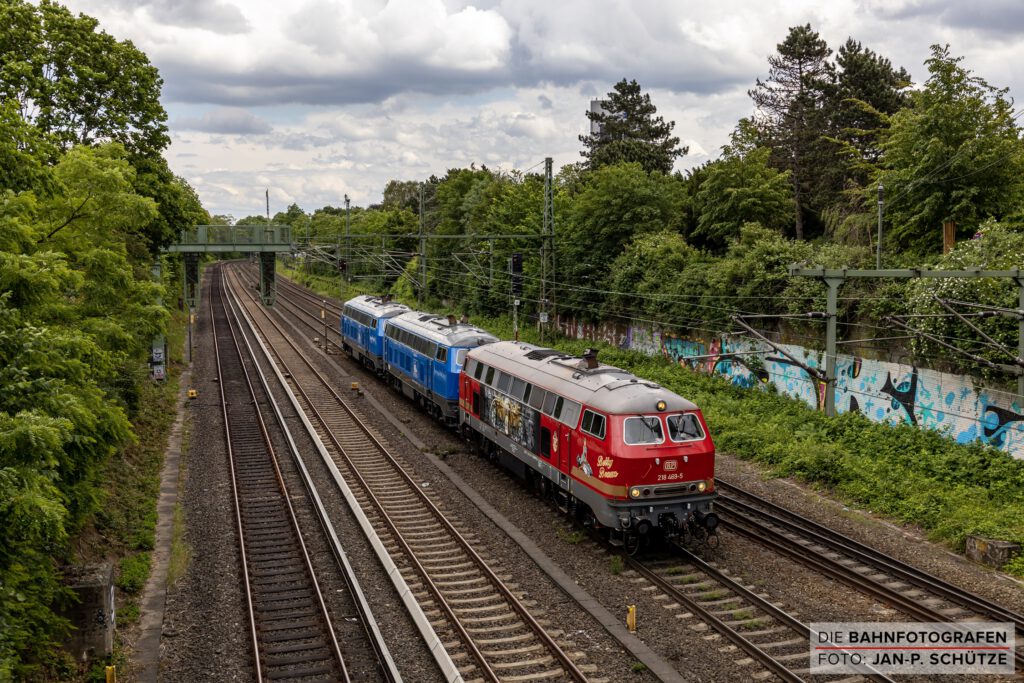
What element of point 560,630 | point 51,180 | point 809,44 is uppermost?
point 809,44

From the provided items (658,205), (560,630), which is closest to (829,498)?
(560,630)

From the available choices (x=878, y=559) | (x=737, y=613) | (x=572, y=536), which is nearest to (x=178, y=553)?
(x=572, y=536)

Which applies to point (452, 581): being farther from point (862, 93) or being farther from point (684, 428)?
point (862, 93)

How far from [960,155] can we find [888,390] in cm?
887

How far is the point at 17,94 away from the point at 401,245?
58.2 metres

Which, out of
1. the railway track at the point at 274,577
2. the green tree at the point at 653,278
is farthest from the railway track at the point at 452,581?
the green tree at the point at 653,278

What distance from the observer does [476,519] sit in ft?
67.6

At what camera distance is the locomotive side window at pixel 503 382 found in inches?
923

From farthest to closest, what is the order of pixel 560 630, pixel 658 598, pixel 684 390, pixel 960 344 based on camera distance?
pixel 684 390, pixel 960 344, pixel 658 598, pixel 560 630

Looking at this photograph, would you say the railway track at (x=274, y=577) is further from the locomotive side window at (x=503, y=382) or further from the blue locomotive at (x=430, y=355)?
the locomotive side window at (x=503, y=382)

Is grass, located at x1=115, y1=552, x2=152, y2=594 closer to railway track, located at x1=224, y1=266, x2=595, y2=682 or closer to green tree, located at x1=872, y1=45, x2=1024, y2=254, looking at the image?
railway track, located at x1=224, y1=266, x2=595, y2=682

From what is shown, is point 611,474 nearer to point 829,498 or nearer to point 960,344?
point 829,498

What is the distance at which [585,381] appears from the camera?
19.7m

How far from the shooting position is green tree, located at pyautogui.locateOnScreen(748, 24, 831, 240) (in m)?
45.8
